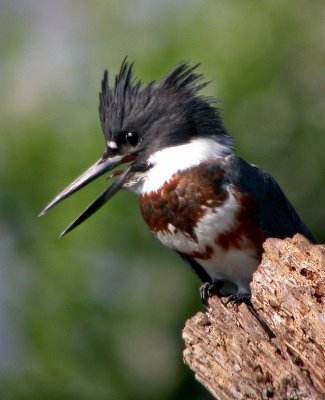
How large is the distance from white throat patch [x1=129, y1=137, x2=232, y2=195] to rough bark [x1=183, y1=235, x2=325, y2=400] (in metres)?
0.66

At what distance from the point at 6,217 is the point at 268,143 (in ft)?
4.50

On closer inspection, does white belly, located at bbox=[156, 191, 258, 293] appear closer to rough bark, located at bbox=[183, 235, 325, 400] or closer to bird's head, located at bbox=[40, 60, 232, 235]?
bird's head, located at bbox=[40, 60, 232, 235]

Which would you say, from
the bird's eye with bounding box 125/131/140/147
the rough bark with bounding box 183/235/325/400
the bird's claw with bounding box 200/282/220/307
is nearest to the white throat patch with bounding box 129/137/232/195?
the bird's eye with bounding box 125/131/140/147

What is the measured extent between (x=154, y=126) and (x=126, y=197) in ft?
4.05

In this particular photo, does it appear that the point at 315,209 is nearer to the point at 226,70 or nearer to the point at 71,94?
the point at 226,70

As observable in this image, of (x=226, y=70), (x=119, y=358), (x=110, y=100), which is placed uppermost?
(x=110, y=100)

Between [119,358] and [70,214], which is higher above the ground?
[70,214]

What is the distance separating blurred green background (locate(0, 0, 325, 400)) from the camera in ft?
18.4

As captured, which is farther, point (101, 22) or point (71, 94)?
point (101, 22)

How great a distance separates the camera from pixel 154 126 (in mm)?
4379

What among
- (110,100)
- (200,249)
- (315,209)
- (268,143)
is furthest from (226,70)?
(200,249)

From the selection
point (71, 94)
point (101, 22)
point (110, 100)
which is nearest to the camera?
point (110, 100)

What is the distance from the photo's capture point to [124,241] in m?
5.66

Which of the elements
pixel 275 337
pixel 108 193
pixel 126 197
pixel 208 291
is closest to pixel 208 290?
pixel 208 291
